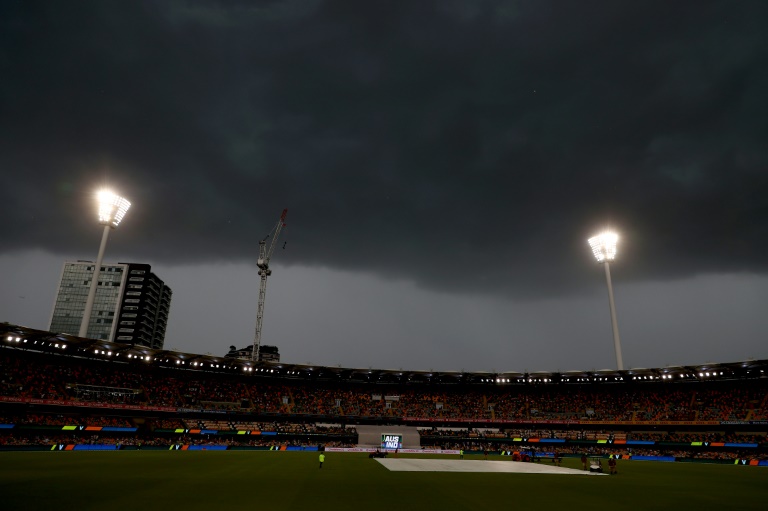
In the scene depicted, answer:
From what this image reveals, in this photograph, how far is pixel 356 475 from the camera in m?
31.8

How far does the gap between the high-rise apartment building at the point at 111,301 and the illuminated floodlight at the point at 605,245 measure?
174 m

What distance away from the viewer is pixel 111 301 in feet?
573

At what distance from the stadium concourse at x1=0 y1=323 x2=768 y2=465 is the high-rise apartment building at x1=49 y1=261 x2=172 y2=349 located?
4511 inches

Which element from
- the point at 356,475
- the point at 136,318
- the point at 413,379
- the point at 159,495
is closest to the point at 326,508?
the point at 159,495

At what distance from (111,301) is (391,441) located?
15495 cm

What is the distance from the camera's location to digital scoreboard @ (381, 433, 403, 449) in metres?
71.8

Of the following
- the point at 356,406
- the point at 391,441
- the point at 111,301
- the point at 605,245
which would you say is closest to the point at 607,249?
the point at 605,245

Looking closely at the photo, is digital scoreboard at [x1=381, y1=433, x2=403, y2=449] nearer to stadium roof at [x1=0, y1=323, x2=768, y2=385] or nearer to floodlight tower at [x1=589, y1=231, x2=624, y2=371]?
stadium roof at [x1=0, y1=323, x2=768, y2=385]

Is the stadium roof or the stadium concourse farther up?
the stadium roof

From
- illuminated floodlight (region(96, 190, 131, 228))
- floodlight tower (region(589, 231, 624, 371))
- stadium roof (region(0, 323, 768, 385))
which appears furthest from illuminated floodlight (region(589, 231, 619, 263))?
illuminated floodlight (region(96, 190, 131, 228))

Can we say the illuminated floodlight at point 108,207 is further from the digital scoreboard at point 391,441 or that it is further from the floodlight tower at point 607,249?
the floodlight tower at point 607,249

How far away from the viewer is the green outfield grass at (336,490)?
18.6m

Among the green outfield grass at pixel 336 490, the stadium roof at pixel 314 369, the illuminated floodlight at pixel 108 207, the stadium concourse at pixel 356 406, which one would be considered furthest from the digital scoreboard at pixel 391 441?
the illuminated floodlight at pixel 108 207

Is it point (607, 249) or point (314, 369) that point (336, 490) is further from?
point (607, 249)
